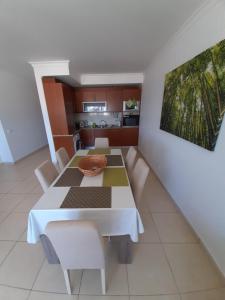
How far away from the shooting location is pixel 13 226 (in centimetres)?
184

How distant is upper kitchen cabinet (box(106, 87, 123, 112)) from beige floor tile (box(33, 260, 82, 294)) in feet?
14.6

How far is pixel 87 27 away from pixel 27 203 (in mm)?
2718

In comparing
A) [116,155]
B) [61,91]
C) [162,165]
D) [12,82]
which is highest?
[12,82]

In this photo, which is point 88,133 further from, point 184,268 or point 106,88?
point 184,268

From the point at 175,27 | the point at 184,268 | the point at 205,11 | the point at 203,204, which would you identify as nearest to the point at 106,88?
the point at 175,27

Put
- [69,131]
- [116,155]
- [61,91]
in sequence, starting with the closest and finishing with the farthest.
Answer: [116,155] < [61,91] < [69,131]

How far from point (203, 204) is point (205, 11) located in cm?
198

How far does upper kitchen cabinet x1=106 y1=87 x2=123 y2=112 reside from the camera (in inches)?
188

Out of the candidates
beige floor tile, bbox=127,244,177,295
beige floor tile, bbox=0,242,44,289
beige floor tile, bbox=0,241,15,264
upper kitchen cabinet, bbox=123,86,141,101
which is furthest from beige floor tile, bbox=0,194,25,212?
upper kitchen cabinet, bbox=123,86,141,101

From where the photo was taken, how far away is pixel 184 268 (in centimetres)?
132

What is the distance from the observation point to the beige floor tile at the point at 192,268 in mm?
1194

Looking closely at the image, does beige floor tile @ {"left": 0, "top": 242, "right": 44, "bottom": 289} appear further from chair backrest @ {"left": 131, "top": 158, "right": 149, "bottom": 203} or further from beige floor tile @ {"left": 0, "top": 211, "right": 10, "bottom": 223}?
chair backrest @ {"left": 131, "top": 158, "right": 149, "bottom": 203}

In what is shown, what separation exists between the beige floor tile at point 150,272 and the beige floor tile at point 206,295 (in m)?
0.10

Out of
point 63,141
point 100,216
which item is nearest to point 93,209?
point 100,216
